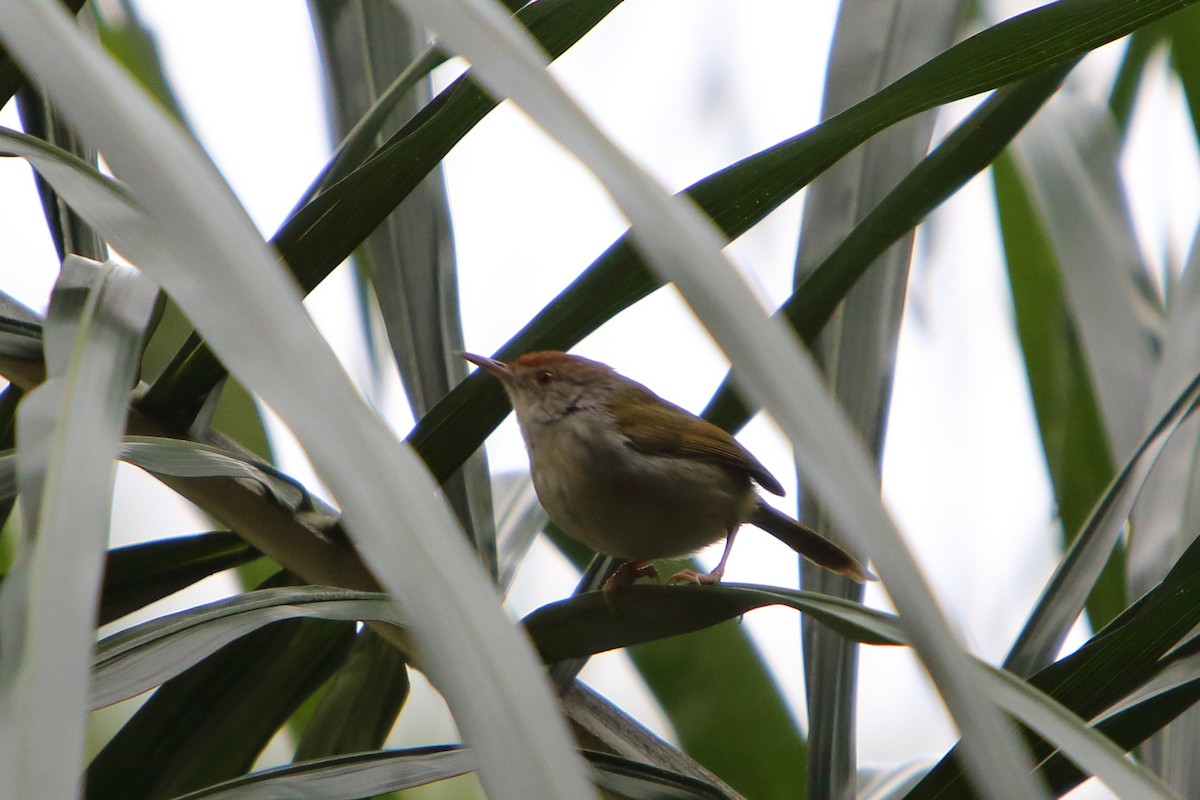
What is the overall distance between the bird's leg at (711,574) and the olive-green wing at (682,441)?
0.15 m

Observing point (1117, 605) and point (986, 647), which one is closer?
point (1117, 605)

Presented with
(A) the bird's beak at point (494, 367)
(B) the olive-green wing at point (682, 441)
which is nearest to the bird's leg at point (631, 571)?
(B) the olive-green wing at point (682, 441)

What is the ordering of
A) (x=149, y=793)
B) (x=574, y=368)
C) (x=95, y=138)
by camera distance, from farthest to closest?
(x=574, y=368)
(x=149, y=793)
(x=95, y=138)

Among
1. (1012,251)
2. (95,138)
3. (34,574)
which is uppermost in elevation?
(1012,251)

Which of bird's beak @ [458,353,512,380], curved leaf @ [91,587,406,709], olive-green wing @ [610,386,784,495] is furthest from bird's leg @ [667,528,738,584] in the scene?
curved leaf @ [91,587,406,709]

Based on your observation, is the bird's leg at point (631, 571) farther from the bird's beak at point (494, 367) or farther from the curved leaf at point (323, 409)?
the curved leaf at point (323, 409)

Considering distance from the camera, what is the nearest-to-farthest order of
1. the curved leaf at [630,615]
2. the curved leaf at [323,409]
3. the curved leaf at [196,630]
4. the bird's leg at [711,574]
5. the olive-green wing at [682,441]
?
the curved leaf at [323,409]
the curved leaf at [196,630]
the curved leaf at [630,615]
the bird's leg at [711,574]
the olive-green wing at [682,441]

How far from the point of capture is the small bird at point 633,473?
2.11m

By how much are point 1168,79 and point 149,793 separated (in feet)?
6.43

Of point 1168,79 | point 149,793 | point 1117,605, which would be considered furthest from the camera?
point 1168,79

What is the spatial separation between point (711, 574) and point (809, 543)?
395 mm

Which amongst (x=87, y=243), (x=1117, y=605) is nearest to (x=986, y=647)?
(x=1117, y=605)

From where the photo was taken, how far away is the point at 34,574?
0.45 meters

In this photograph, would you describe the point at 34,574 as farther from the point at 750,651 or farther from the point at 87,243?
the point at 750,651
